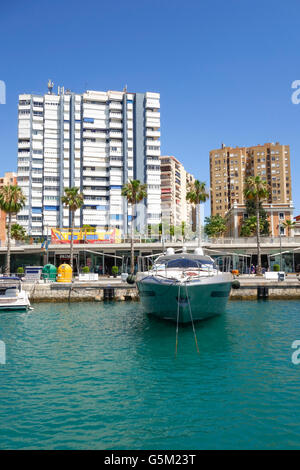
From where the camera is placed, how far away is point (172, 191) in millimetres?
127188

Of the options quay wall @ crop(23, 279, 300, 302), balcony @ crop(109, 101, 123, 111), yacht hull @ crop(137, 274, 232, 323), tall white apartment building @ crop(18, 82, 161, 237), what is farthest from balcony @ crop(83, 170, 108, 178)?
yacht hull @ crop(137, 274, 232, 323)

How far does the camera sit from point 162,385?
10.3m

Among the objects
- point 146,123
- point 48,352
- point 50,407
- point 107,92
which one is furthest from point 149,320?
point 107,92

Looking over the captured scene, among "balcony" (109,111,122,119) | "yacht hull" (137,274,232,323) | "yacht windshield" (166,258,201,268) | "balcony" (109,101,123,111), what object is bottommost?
"yacht hull" (137,274,232,323)

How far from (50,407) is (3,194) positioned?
137ft

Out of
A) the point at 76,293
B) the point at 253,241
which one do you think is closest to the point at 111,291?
the point at 76,293

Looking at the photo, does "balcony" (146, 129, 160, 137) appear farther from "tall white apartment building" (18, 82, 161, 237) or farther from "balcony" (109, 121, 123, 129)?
"balcony" (109, 121, 123, 129)

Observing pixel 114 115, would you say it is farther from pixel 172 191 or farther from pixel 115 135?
pixel 172 191

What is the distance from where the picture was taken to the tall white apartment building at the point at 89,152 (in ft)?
325

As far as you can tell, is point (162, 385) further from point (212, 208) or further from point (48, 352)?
point (212, 208)

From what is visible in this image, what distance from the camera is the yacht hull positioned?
16422 mm

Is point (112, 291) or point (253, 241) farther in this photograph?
point (253, 241)

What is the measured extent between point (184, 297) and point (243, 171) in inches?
4578

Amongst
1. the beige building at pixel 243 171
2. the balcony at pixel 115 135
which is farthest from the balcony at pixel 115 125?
the beige building at pixel 243 171
